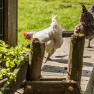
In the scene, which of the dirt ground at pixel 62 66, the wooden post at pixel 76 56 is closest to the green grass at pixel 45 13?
the dirt ground at pixel 62 66

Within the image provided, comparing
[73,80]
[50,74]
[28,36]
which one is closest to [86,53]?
[28,36]

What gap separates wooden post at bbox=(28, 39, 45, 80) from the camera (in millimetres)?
8680

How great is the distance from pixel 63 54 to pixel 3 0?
2.32m

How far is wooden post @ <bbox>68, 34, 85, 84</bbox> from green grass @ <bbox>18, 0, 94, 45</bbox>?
805 centimetres

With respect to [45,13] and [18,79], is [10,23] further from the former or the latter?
[45,13]

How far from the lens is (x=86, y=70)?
11.4 metres

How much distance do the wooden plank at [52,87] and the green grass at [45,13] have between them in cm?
792

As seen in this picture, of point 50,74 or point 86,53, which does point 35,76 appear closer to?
point 50,74

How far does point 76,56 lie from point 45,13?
1199 centimetres

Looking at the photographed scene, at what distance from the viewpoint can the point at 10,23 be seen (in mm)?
11531

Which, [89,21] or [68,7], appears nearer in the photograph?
[89,21]

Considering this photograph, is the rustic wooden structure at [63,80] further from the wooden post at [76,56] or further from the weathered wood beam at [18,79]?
the weathered wood beam at [18,79]

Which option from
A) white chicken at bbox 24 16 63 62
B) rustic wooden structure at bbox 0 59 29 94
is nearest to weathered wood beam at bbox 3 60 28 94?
rustic wooden structure at bbox 0 59 29 94

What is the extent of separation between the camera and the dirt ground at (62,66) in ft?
35.3
